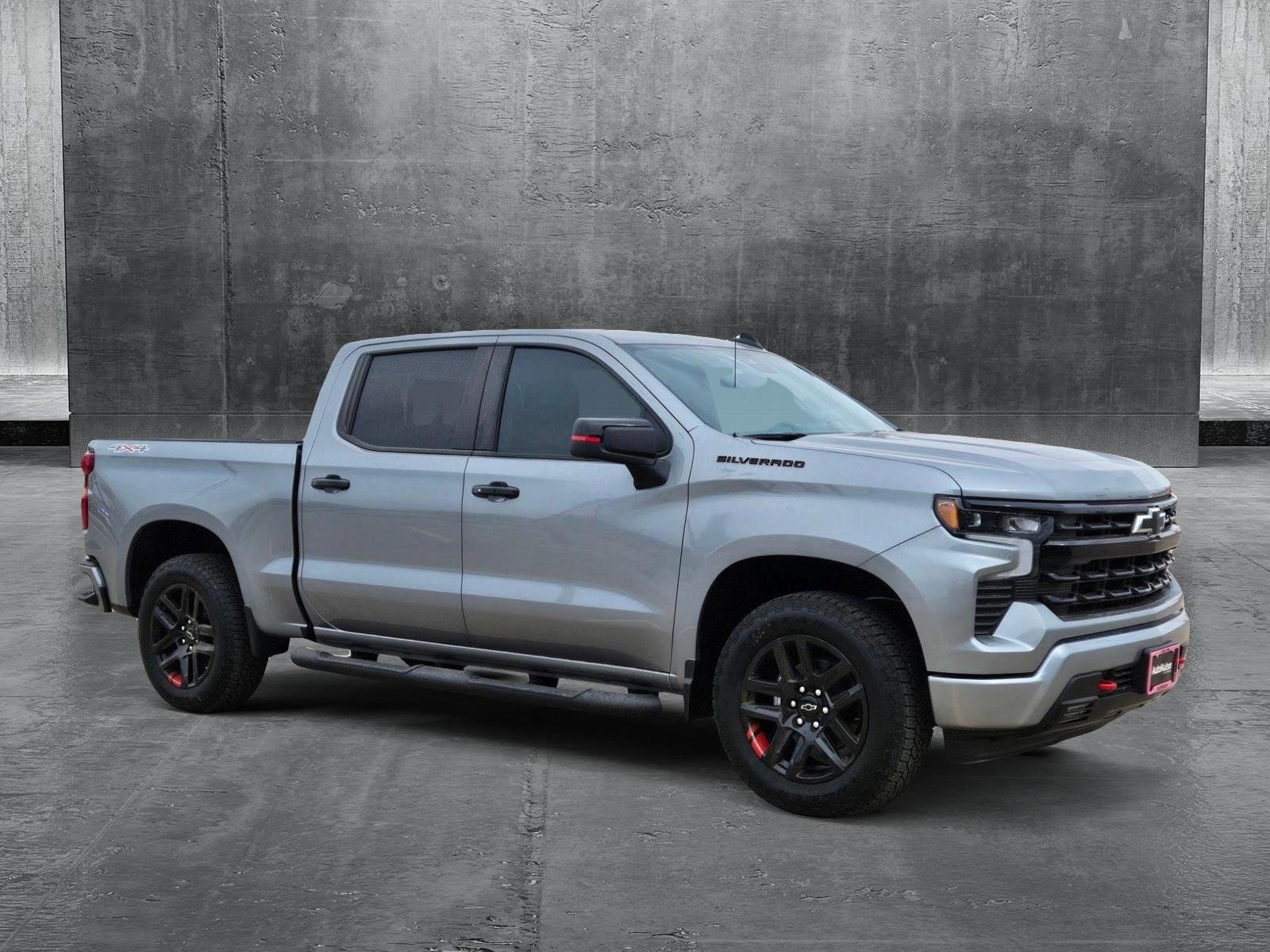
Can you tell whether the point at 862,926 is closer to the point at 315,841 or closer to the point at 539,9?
the point at 315,841

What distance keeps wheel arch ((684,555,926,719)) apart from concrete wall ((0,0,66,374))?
2830 centimetres

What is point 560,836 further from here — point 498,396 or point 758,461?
point 498,396

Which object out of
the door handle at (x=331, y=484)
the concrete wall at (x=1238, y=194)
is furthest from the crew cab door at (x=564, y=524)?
the concrete wall at (x=1238, y=194)

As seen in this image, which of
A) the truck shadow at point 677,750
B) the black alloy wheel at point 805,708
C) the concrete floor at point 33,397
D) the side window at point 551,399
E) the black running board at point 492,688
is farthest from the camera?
the concrete floor at point 33,397

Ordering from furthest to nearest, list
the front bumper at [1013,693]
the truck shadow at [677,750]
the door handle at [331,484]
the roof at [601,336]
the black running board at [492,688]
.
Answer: the door handle at [331,484], the roof at [601,336], the black running board at [492,688], the truck shadow at [677,750], the front bumper at [1013,693]

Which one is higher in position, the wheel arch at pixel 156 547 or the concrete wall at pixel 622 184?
the concrete wall at pixel 622 184

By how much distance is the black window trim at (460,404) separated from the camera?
22.4 feet

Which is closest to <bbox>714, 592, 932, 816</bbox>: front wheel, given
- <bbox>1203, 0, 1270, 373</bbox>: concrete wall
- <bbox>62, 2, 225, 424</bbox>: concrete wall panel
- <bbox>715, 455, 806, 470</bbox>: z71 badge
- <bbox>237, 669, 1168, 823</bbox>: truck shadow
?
<bbox>237, 669, 1168, 823</bbox>: truck shadow

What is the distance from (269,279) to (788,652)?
1579cm

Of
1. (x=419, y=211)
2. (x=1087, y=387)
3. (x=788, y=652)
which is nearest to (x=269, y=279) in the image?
(x=419, y=211)

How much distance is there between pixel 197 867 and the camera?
5.07 metres

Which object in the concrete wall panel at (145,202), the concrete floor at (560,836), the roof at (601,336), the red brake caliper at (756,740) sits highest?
the concrete wall panel at (145,202)

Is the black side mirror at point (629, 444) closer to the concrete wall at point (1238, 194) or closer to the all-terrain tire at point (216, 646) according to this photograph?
the all-terrain tire at point (216, 646)

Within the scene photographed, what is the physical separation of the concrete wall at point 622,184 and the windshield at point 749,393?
13.2 meters
